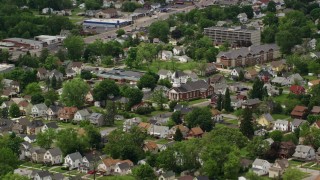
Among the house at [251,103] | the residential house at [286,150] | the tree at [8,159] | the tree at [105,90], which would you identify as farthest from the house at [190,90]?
the tree at [8,159]

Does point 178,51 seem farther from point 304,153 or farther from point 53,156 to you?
point 53,156

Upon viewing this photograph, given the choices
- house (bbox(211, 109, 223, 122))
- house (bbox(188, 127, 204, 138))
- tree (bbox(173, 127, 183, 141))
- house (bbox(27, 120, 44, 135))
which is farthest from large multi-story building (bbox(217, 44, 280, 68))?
house (bbox(27, 120, 44, 135))

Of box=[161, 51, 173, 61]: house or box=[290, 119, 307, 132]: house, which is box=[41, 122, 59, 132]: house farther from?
box=[161, 51, 173, 61]: house

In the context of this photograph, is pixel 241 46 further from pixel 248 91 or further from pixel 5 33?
pixel 5 33

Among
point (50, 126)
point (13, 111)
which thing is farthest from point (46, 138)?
point (13, 111)

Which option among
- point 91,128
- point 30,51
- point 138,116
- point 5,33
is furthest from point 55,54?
point 91,128

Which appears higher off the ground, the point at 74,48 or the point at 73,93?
the point at 73,93

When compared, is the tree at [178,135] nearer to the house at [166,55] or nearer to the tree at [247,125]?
the tree at [247,125]
